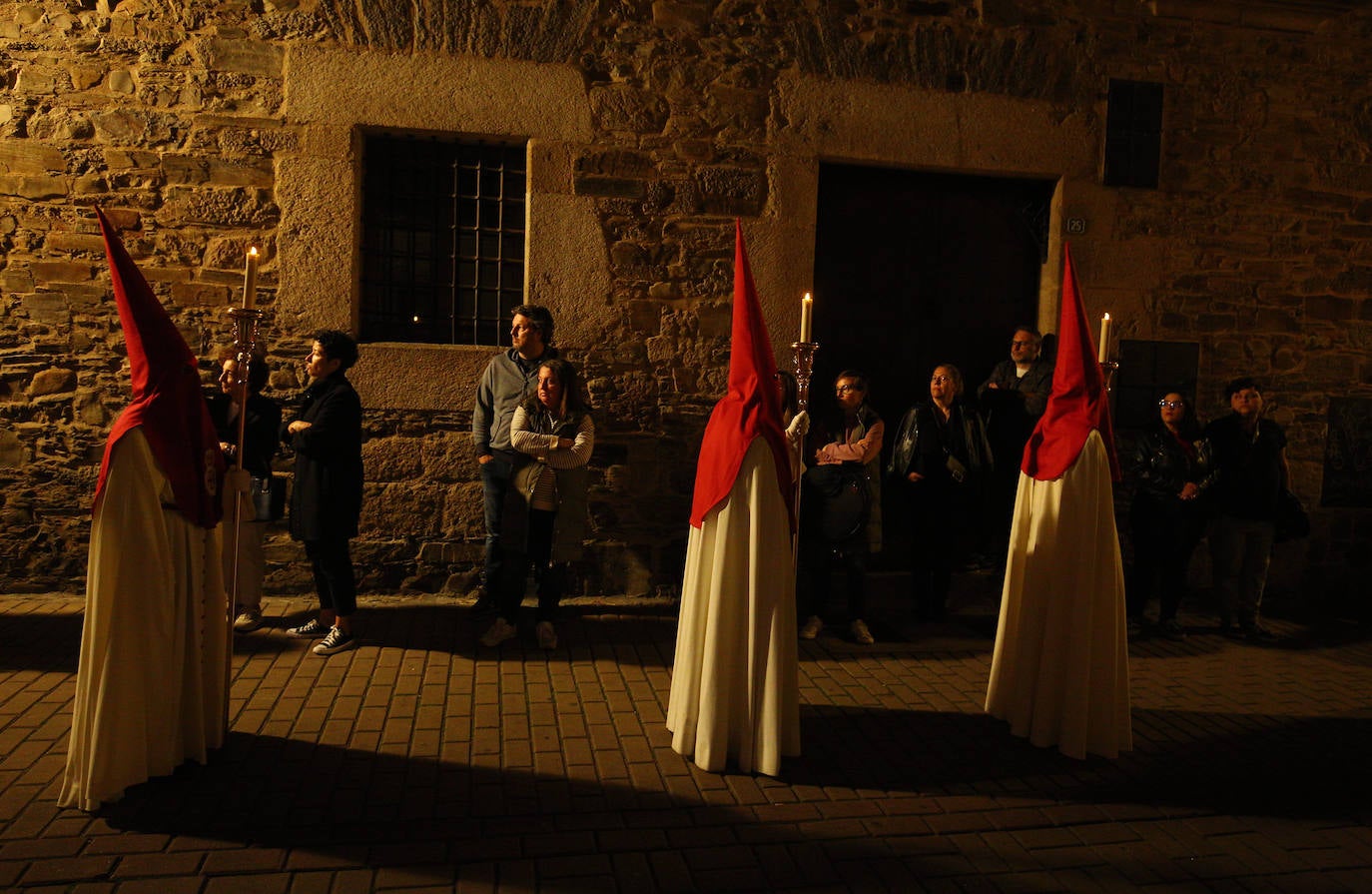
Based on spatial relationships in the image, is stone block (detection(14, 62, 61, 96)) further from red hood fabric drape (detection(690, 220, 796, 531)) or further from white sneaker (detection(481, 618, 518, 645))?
red hood fabric drape (detection(690, 220, 796, 531))

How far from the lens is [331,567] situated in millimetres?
5203

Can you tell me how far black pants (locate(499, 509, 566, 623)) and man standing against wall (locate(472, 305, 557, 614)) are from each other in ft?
1.01

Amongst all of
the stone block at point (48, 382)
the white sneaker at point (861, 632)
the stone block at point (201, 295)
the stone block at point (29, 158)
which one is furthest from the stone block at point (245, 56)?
the white sneaker at point (861, 632)

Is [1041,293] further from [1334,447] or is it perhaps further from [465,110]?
[465,110]

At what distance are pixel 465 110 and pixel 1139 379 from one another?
17.5 ft

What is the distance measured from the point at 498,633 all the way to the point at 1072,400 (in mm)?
3320

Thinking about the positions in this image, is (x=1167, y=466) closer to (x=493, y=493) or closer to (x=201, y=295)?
(x=493, y=493)

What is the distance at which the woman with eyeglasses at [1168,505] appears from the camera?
20.2ft

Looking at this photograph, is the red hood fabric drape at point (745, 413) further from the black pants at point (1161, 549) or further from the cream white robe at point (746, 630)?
the black pants at point (1161, 549)

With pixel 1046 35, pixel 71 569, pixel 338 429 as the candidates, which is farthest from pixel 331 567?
pixel 1046 35

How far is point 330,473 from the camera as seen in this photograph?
5.16 m

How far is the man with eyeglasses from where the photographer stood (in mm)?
6590

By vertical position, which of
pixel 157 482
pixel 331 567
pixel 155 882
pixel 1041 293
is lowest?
pixel 155 882

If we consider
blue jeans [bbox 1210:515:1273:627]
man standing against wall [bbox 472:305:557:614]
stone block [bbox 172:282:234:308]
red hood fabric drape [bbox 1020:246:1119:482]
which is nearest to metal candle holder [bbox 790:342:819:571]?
A: red hood fabric drape [bbox 1020:246:1119:482]
